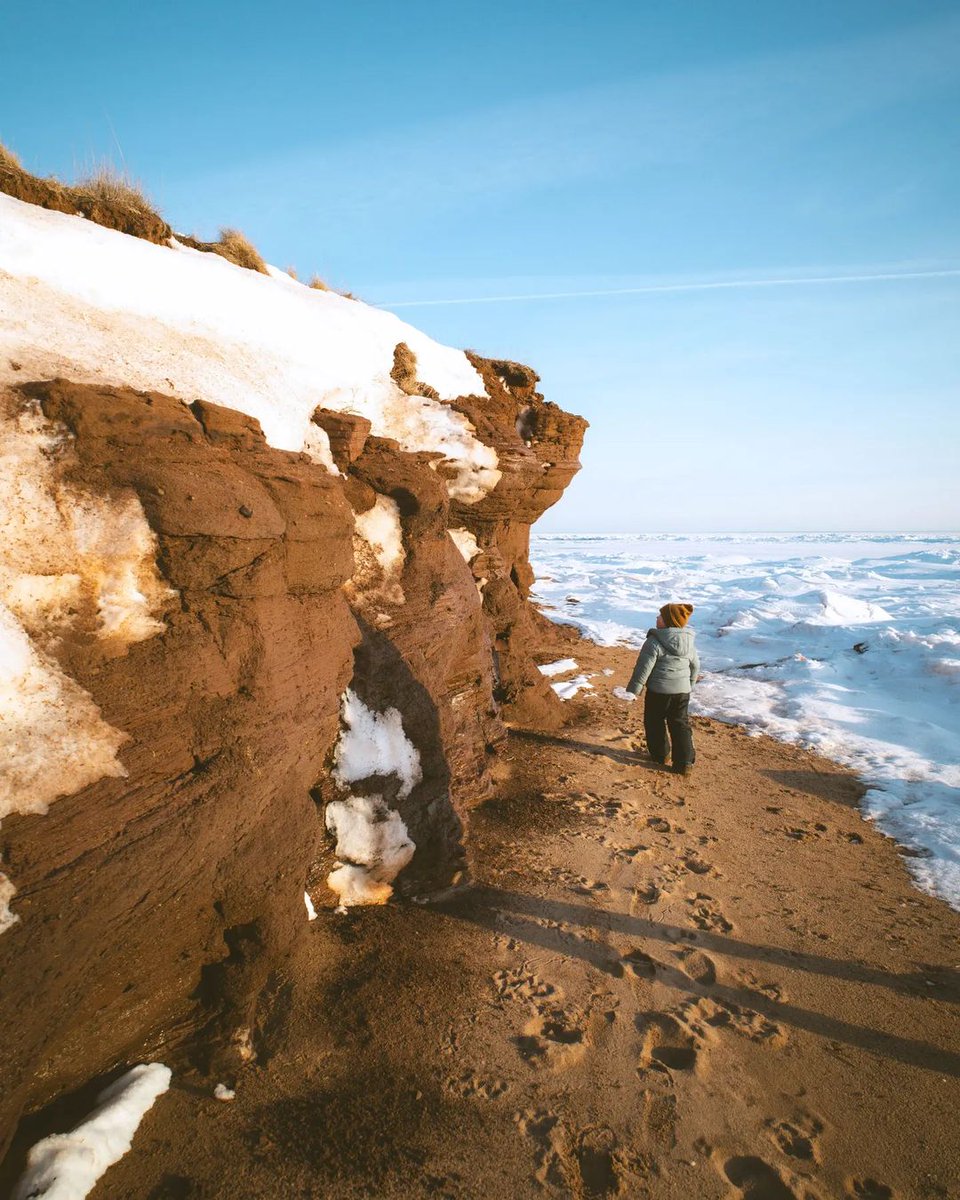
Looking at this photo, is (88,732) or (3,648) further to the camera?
(88,732)

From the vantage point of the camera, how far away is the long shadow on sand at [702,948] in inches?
155

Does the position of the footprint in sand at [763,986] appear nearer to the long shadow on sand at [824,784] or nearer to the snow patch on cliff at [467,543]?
the long shadow on sand at [824,784]

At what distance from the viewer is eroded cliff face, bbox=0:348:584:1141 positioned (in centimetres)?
308

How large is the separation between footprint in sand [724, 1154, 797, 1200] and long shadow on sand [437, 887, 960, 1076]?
3.53 ft

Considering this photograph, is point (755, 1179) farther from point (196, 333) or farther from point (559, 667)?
point (559, 667)

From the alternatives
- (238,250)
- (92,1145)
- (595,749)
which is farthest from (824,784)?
(238,250)

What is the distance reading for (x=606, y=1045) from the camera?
384 centimetres

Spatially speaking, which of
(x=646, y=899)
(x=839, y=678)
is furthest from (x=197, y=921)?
(x=839, y=678)

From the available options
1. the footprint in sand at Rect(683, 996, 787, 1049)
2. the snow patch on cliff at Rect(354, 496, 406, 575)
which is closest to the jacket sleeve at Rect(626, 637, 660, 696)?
the snow patch on cliff at Rect(354, 496, 406, 575)

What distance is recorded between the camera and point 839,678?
43.9 ft

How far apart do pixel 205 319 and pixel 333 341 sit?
5.40ft

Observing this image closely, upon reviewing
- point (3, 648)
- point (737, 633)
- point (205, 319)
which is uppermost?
point (205, 319)

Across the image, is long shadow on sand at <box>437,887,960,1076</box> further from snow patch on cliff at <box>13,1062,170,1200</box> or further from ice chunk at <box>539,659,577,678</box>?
ice chunk at <box>539,659,577,678</box>

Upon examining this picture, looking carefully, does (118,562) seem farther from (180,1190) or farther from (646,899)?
(646,899)
